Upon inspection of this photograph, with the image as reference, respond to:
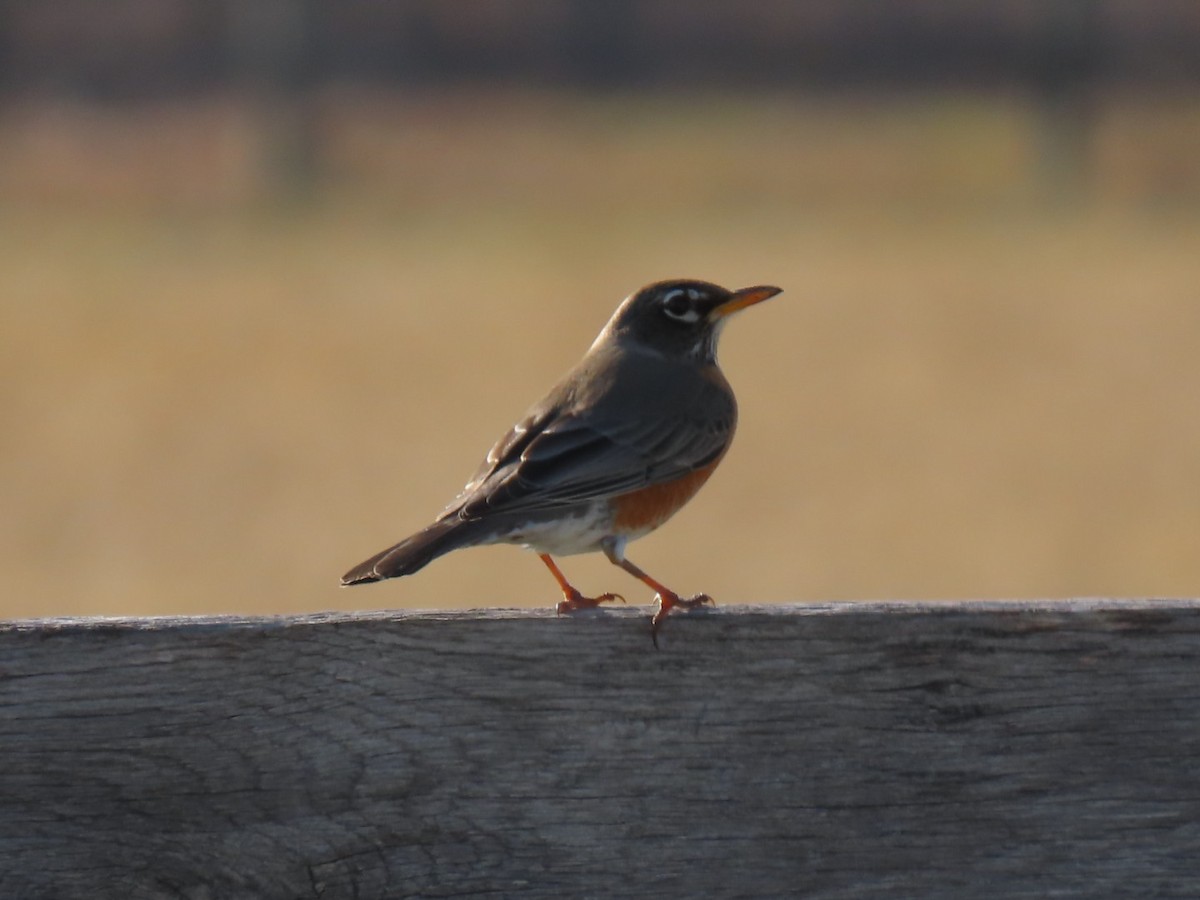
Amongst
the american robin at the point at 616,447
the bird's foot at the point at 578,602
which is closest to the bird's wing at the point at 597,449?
the american robin at the point at 616,447

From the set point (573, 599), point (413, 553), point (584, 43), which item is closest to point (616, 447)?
point (573, 599)

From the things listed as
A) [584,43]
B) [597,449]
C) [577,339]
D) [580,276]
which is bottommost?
[597,449]

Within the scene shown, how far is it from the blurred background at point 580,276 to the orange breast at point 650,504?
607 centimetres

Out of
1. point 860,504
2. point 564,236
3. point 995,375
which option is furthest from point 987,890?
point 564,236

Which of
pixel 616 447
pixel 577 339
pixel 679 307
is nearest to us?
pixel 616 447

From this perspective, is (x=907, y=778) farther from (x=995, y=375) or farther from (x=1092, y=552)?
(x=995, y=375)

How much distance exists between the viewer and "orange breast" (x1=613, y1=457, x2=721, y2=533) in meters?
5.15

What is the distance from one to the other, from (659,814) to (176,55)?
38920 mm

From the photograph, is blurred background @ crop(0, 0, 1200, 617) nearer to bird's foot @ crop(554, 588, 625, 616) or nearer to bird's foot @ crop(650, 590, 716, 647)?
bird's foot @ crop(554, 588, 625, 616)

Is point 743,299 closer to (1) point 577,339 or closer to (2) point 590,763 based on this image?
(2) point 590,763

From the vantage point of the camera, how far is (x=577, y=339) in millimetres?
20609

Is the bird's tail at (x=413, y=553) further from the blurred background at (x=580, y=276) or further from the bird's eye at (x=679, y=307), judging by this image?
the blurred background at (x=580, y=276)

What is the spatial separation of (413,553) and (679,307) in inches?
93.7

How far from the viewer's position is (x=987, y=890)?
2990mm
